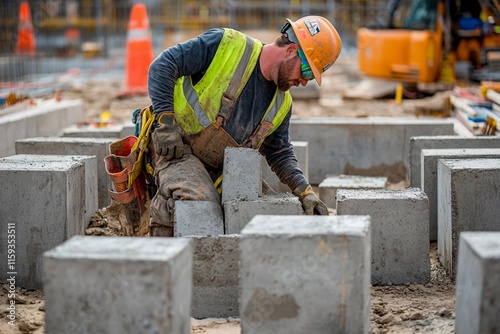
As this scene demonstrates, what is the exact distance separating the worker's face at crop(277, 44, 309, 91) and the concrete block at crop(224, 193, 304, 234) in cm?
80

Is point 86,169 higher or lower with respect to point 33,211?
higher

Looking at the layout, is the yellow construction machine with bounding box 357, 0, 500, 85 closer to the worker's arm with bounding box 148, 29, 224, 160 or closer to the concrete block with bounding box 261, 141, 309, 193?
the concrete block with bounding box 261, 141, 309, 193

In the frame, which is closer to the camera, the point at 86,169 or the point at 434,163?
the point at 86,169

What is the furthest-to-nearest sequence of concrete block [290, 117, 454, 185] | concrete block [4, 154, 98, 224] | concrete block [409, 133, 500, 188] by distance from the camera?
1. concrete block [290, 117, 454, 185]
2. concrete block [409, 133, 500, 188]
3. concrete block [4, 154, 98, 224]

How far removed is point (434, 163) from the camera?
233 inches

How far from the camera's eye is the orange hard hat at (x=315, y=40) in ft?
17.1

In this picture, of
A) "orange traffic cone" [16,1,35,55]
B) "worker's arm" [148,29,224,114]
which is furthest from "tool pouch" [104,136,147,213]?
"orange traffic cone" [16,1,35,55]

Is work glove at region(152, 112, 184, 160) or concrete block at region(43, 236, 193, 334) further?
work glove at region(152, 112, 184, 160)

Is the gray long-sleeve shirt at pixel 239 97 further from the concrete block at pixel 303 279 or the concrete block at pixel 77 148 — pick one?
the concrete block at pixel 303 279

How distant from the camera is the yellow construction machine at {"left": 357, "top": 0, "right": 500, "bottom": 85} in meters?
14.4

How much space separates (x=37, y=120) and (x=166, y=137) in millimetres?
3639

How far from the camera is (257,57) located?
537 cm

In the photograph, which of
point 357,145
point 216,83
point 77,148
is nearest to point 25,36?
point 357,145

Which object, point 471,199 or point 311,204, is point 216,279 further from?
point 471,199
